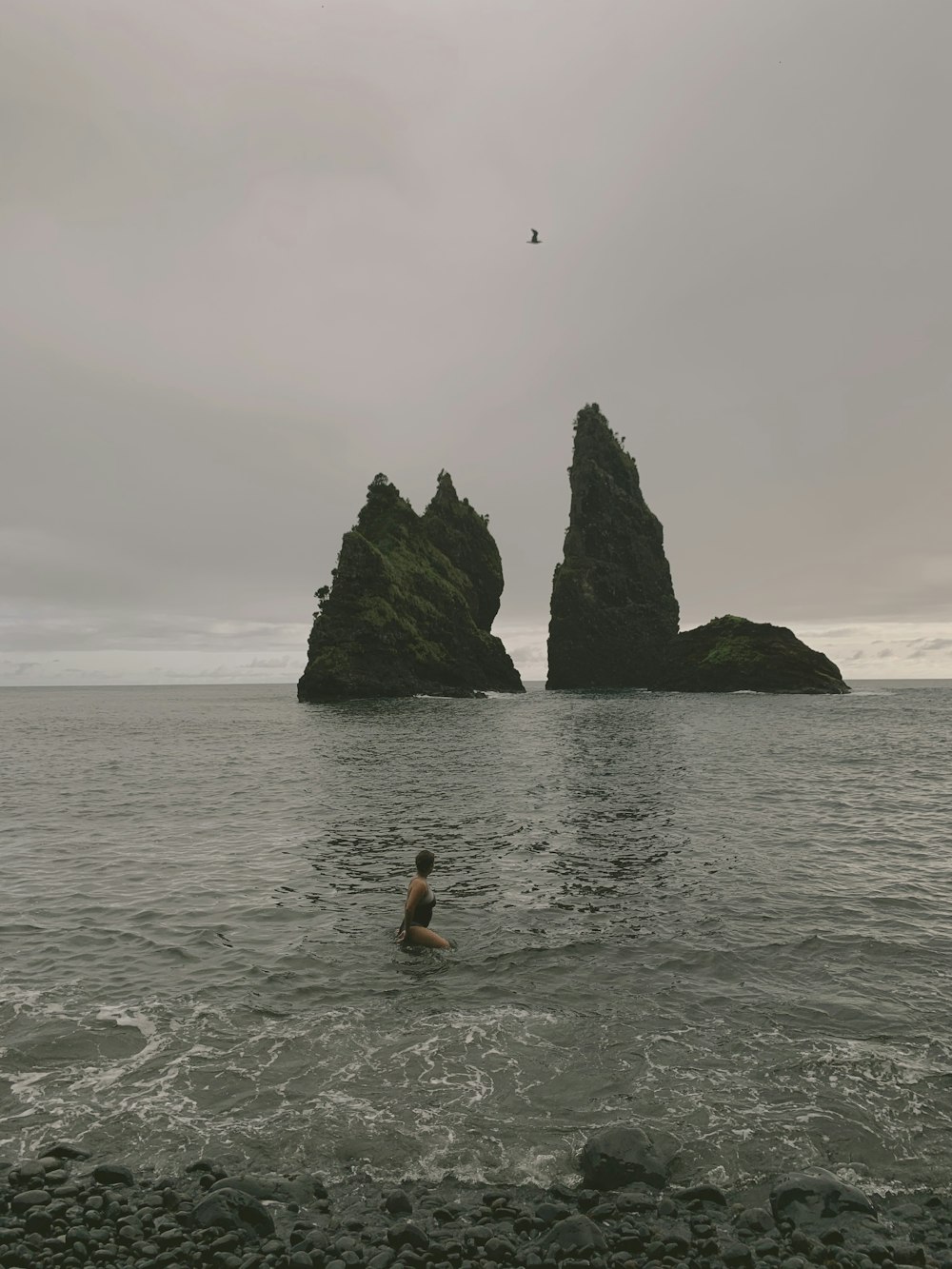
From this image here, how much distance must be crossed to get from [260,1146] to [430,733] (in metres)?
57.2

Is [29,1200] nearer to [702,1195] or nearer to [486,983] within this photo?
[702,1195]

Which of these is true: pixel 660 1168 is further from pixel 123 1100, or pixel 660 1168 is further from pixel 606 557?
pixel 606 557

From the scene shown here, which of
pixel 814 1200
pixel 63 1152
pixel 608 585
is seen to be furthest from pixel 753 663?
pixel 63 1152

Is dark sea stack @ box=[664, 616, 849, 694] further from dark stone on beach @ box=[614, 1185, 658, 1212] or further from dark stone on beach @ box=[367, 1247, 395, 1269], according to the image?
dark stone on beach @ box=[367, 1247, 395, 1269]

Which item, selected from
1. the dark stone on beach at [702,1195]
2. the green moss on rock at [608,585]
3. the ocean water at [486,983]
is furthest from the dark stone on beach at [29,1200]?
the green moss on rock at [608,585]

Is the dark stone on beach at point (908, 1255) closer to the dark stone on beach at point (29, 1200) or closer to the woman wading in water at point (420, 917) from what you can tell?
the dark stone on beach at point (29, 1200)

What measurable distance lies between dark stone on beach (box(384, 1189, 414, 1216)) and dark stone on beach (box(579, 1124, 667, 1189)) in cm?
209

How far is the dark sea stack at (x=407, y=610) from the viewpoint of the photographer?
391ft

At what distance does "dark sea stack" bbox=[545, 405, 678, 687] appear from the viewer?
169 m

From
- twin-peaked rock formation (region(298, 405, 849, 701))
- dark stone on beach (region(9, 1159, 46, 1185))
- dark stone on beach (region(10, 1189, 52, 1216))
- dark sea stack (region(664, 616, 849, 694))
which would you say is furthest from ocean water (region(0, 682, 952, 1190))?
dark sea stack (region(664, 616, 849, 694))

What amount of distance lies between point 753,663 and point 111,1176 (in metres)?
139

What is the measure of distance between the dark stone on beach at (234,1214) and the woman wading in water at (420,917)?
8462mm

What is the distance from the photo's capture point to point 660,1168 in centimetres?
899

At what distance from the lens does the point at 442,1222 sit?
8289 mm
